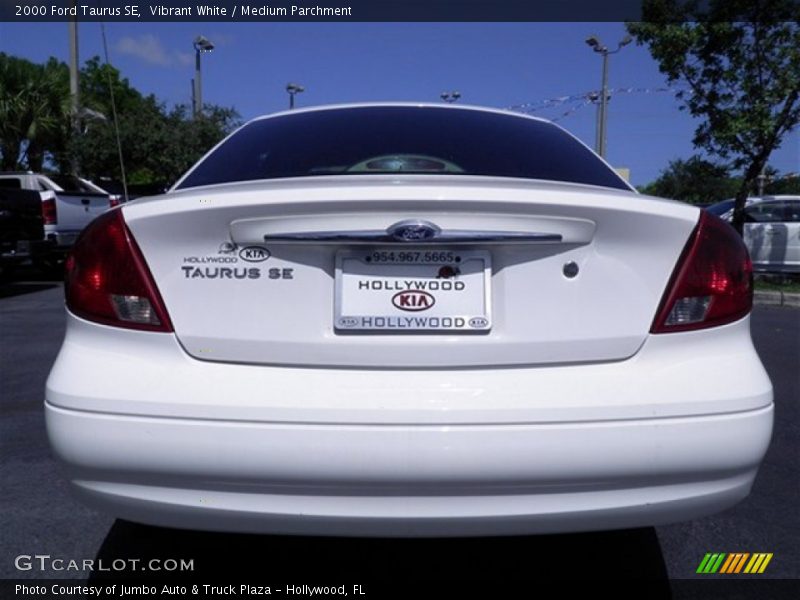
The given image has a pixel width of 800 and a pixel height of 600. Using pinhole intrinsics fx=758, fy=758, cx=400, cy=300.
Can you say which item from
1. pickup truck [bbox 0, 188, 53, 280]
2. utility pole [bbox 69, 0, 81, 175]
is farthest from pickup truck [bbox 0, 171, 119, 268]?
utility pole [bbox 69, 0, 81, 175]

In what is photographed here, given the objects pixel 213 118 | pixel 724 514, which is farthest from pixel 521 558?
pixel 213 118

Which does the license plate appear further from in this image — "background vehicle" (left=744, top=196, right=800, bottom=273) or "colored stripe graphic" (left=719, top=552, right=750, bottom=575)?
"background vehicle" (left=744, top=196, right=800, bottom=273)

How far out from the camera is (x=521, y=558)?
2568 mm

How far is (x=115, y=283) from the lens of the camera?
188cm

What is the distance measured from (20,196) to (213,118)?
1291cm

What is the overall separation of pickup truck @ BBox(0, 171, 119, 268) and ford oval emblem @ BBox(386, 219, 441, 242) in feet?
31.9

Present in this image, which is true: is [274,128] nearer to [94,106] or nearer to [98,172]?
[98,172]

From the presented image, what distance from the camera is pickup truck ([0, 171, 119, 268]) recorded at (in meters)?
11.1

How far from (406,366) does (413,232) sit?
316 millimetres

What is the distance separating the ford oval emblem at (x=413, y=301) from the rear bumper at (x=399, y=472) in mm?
289

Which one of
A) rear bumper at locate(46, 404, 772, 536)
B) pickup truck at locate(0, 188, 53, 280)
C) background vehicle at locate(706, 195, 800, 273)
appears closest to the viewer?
rear bumper at locate(46, 404, 772, 536)

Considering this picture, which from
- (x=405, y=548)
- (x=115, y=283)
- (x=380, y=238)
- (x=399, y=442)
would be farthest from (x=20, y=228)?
(x=399, y=442)

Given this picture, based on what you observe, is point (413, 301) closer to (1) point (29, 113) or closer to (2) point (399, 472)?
(2) point (399, 472)

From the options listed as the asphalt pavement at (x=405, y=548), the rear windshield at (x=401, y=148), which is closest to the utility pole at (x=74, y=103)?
the asphalt pavement at (x=405, y=548)
